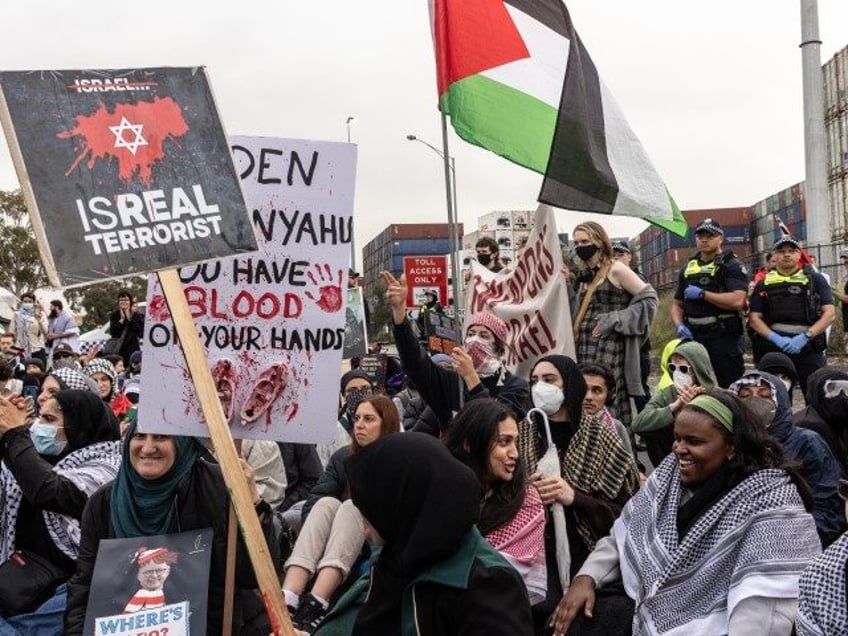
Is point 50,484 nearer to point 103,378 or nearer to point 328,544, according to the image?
point 328,544

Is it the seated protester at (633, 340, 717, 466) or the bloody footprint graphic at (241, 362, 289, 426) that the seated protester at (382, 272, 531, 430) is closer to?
the seated protester at (633, 340, 717, 466)

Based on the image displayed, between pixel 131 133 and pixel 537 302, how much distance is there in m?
3.26

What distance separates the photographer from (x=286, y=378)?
3785mm

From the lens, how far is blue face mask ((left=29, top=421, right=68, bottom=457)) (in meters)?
4.73

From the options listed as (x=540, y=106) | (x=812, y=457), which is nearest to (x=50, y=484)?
(x=540, y=106)

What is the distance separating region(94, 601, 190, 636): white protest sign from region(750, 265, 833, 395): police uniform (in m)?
5.23

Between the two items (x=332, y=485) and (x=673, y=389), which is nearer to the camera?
(x=332, y=485)

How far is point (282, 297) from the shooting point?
12.6 feet

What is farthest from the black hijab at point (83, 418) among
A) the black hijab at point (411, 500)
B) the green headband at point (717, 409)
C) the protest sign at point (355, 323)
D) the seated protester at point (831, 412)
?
the protest sign at point (355, 323)

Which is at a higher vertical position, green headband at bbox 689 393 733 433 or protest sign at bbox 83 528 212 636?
green headband at bbox 689 393 733 433

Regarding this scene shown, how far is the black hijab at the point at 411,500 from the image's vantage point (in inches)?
95.1

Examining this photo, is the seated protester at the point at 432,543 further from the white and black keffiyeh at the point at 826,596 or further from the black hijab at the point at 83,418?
the black hijab at the point at 83,418

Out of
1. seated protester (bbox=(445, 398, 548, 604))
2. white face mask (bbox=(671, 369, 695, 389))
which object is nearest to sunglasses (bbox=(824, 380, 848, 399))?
white face mask (bbox=(671, 369, 695, 389))

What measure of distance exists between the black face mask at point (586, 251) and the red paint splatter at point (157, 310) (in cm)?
332
